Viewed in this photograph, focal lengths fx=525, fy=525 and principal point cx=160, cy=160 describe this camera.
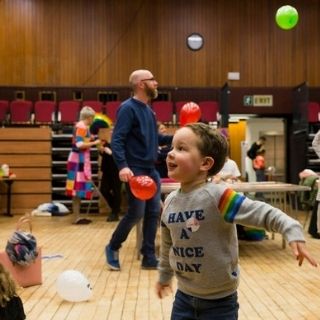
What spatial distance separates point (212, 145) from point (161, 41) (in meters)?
12.5

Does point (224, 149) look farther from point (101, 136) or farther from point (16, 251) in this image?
point (101, 136)

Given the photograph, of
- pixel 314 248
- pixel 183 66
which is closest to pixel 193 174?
pixel 314 248

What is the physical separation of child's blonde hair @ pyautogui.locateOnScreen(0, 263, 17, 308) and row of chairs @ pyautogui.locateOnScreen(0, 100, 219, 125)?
389 inches

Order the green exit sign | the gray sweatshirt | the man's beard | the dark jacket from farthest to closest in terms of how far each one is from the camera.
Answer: the green exit sign → the man's beard → the dark jacket → the gray sweatshirt

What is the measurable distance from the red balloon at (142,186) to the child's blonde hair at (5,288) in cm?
166

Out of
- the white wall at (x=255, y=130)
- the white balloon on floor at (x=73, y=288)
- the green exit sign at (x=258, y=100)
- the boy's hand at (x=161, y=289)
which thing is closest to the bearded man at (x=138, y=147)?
the white balloon on floor at (x=73, y=288)

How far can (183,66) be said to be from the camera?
13.8m

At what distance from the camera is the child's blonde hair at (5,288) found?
2238 mm

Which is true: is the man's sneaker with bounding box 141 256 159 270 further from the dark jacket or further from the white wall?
the white wall

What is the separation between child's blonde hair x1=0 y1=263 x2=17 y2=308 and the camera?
2238 millimetres

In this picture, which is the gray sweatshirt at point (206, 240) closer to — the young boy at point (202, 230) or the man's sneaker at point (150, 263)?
the young boy at point (202, 230)

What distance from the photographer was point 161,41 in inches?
545

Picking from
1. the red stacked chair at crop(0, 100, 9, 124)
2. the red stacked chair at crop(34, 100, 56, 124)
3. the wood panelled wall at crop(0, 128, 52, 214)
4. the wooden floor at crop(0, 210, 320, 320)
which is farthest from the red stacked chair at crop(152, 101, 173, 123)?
the wooden floor at crop(0, 210, 320, 320)

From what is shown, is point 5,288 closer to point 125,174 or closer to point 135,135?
point 125,174
